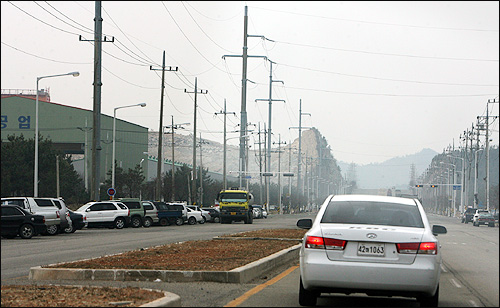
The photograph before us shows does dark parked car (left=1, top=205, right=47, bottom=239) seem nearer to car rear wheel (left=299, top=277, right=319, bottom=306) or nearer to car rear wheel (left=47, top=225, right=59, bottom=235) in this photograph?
car rear wheel (left=47, top=225, right=59, bottom=235)

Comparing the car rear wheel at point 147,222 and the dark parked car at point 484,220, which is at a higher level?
the car rear wheel at point 147,222

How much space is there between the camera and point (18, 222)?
3269 centimetres

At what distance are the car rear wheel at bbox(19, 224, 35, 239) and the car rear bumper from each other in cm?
2498

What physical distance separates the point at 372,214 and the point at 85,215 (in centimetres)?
3669

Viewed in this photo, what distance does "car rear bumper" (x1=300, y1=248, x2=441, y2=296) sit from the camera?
9.75 m

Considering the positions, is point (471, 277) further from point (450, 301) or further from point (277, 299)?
point (277, 299)

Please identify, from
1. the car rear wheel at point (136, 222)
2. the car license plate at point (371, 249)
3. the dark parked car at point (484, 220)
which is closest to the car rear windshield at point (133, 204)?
the car rear wheel at point (136, 222)

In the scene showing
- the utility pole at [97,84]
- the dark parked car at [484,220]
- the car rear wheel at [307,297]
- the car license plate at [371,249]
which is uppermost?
Result: the utility pole at [97,84]

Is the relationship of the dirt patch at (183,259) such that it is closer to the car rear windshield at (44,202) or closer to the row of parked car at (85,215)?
the row of parked car at (85,215)

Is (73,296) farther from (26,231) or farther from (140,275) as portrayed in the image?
(26,231)

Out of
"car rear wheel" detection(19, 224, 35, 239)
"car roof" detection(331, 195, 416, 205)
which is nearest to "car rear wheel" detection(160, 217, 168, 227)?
"car rear wheel" detection(19, 224, 35, 239)

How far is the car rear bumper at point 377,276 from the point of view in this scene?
975 cm

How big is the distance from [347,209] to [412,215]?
91cm

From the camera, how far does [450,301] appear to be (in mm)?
11648
